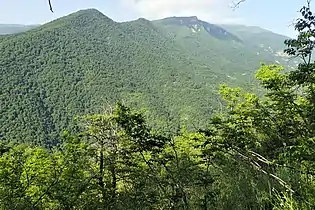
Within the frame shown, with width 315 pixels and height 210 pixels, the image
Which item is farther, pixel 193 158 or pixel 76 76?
pixel 76 76

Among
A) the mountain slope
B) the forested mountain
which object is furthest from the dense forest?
the mountain slope

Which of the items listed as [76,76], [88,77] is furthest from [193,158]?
[76,76]

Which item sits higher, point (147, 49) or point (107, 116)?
→ point (107, 116)

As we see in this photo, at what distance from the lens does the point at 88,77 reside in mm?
98000

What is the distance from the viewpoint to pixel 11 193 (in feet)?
21.4

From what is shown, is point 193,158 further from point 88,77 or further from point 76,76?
point 76,76

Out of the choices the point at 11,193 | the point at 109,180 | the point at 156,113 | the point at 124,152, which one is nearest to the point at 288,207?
the point at 124,152

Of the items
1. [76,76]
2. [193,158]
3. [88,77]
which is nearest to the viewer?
[193,158]

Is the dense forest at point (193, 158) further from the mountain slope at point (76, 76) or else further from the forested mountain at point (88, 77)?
the mountain slope at point (76, 76)

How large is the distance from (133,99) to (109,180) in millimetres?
81950

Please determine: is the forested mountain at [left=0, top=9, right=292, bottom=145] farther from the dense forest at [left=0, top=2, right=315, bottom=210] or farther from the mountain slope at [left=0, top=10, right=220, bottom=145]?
the dense forest at [left=0, top=2, right=315, bottom=210]

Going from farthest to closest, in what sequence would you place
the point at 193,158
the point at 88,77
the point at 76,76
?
the point at 76,76 < the point at 88,77 < the point at 193,158

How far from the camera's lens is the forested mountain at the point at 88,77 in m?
69.2

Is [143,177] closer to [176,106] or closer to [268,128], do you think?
[268,128]
